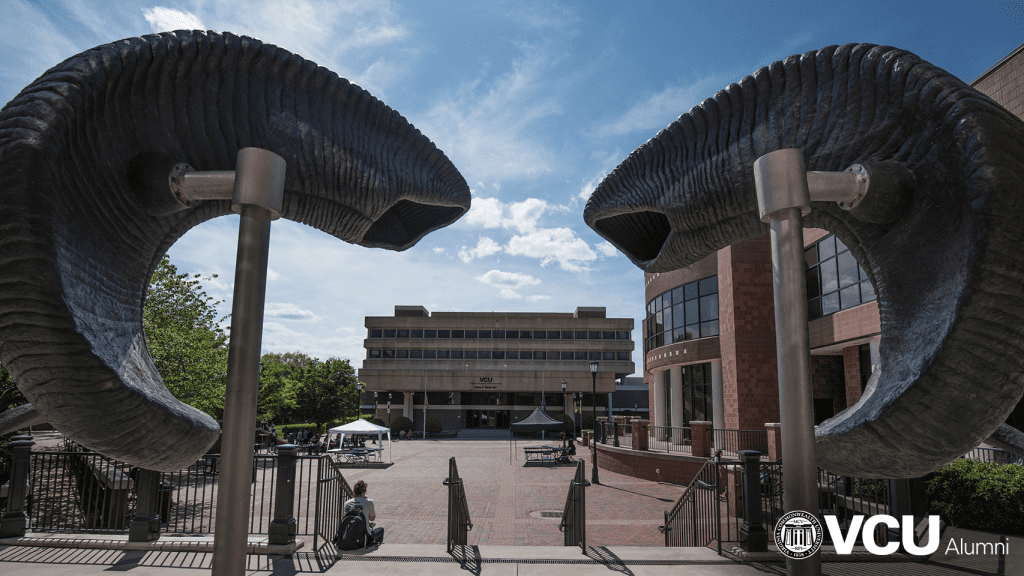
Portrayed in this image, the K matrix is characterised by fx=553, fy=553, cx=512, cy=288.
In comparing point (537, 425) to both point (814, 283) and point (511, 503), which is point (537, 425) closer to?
point (511, 503)

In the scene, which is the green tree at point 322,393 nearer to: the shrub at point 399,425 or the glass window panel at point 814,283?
the shrub at point 399,425

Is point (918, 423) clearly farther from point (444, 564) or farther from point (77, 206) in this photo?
point (444, 564)

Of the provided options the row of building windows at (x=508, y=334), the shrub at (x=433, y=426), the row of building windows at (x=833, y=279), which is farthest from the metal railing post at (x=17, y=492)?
the row of building windows at (x=508, y=334)

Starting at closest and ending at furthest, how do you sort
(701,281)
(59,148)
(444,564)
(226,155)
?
1. (59,148)
2. (226,155)
3. (444,564)
4. (701,281)

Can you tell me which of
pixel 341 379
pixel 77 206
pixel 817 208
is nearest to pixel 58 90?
pixel 77 206

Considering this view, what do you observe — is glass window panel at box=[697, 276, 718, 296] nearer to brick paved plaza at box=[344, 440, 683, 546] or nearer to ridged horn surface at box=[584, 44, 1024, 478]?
brick paved plaza at box=[344, 440, 683, 546]

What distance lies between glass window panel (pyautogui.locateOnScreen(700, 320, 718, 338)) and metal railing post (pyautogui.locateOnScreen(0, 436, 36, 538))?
2152 cm

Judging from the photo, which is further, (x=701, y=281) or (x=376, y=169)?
(x=701, y=281)

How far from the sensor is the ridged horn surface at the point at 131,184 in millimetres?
1435

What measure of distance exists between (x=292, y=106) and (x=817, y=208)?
194 centimetres

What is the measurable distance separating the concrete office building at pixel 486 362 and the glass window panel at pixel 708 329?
1311 inches

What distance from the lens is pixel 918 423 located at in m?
1.52

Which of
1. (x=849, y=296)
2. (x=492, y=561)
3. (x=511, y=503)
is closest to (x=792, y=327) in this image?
(x=492, y=561)

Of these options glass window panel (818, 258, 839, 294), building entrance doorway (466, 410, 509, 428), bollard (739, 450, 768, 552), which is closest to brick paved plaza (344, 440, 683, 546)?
bollard (739, 450, 768, 552)
